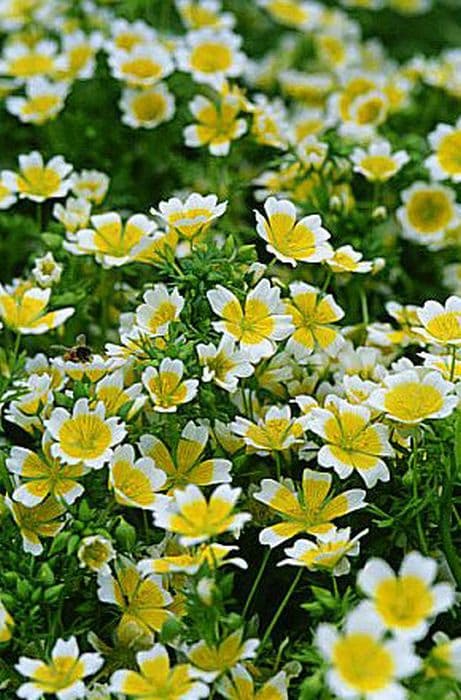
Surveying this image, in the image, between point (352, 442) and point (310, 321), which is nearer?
point (352, 442)

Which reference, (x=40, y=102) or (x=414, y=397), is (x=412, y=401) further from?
(x=40, y=102)

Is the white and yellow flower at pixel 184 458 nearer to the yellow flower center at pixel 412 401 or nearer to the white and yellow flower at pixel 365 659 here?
the yellow flower center at pixel 412 401

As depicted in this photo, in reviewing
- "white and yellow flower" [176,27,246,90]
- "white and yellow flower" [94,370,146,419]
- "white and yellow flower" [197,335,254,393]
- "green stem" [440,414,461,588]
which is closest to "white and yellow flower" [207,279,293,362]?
"white and yellow flower" [197,335,254,393]

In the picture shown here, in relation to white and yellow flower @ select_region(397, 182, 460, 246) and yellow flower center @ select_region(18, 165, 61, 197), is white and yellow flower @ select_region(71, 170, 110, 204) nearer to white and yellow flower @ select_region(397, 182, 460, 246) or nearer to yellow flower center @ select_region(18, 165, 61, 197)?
yellow flower center @ select_region(18, 165, 61, 197)

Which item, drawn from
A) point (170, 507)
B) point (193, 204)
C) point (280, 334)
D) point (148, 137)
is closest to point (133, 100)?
point (148, 137)

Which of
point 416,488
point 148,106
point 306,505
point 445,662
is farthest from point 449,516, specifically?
point 148,106

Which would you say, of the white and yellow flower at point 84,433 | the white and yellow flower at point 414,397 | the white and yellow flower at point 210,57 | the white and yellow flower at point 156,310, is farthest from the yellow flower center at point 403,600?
the white and yellow flower at point 210,57

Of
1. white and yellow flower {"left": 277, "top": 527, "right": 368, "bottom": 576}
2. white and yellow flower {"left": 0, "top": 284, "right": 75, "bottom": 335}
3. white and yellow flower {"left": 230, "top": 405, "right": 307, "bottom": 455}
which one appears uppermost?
white and yellow flower {"left": 230, "top": 405, "right": 307, "bottom": 455}
